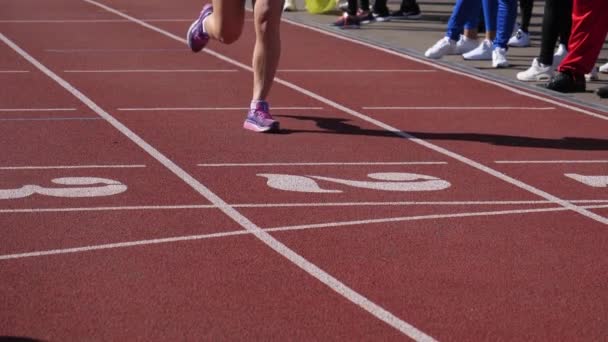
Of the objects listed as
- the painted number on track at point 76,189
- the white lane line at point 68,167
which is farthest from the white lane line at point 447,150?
the painted number on track at point 76,189

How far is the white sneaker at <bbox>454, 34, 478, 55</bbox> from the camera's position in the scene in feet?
46.5

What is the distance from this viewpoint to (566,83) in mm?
11570

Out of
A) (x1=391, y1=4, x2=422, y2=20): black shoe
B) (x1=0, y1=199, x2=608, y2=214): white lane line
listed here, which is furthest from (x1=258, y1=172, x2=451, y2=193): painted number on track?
(x1=391, y1=4, x2=422, y2=20): black shoe

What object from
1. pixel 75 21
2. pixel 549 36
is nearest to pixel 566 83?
pixel 549 36

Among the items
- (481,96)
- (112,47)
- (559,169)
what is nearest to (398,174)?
(559,169)

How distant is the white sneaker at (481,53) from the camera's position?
13.7 m

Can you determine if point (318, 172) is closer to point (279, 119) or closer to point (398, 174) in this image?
point (398, 174)

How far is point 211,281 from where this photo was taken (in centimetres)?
561

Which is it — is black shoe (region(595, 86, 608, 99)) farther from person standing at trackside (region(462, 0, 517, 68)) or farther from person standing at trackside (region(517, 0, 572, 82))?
person standing at trackside (region(462, 0, 517, 68))

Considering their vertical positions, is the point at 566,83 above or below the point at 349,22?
above

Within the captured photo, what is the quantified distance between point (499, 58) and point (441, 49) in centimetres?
80

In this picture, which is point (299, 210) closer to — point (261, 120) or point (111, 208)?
point (111, 208)

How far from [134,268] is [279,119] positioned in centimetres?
428

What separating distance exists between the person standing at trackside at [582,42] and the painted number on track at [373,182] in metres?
4.01
